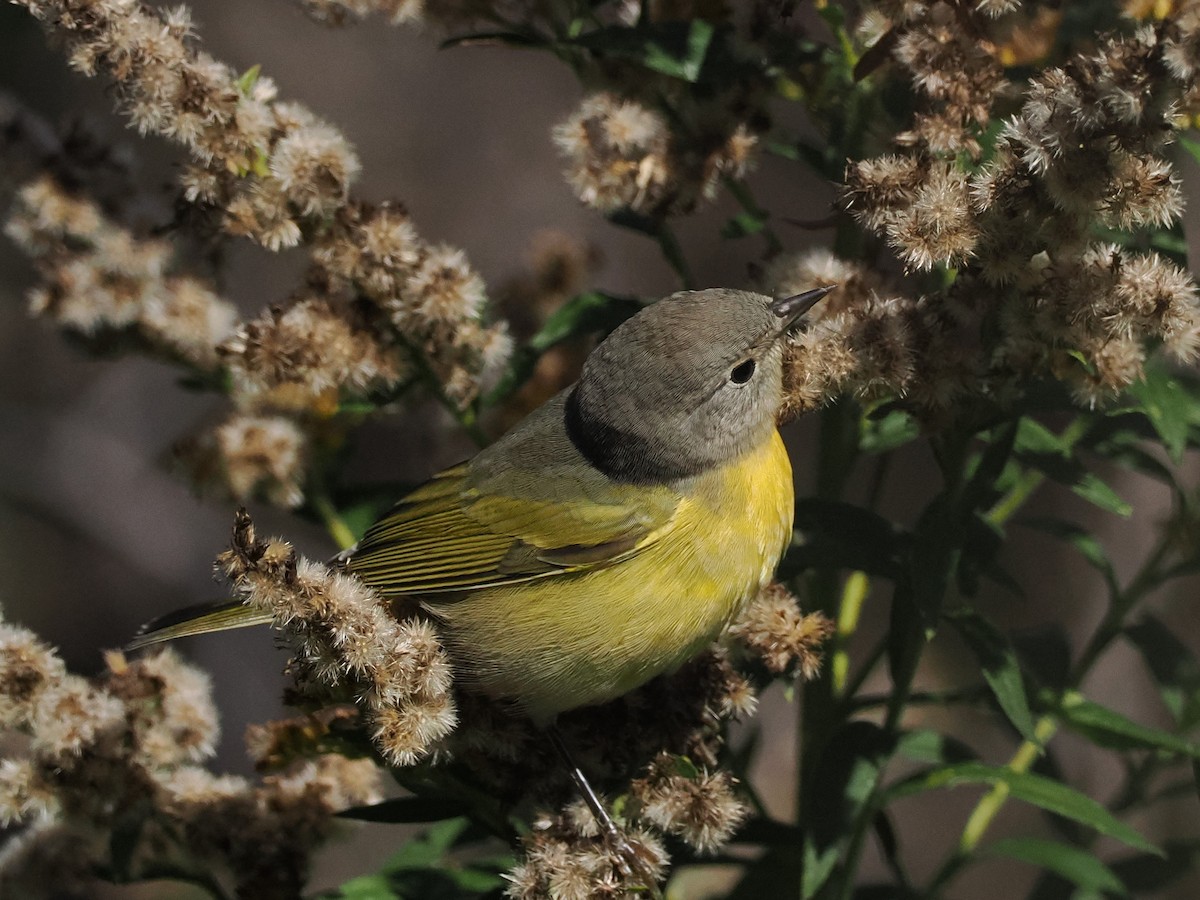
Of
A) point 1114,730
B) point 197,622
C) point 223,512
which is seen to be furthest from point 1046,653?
point 223,512

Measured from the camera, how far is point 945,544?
2217mm

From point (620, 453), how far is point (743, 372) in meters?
0.32

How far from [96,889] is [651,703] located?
442cm

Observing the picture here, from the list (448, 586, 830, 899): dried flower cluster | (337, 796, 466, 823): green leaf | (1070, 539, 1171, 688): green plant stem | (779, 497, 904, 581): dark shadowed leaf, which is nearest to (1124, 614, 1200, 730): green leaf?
(1070, 539, 1171, 688): green plant stem

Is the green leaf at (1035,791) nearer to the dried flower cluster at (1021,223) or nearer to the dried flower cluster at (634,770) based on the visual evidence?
the dried flower cluster at (634,770)

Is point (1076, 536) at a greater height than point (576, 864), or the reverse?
point (1076, 536)

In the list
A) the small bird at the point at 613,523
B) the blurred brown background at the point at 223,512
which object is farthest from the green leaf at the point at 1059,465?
the blurred brown background at the point at 223,512

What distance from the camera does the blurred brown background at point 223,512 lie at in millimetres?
6332

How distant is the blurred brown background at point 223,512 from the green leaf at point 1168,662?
2.32 m

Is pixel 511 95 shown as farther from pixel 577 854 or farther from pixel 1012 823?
pixel 577 854

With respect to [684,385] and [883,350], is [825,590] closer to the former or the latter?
[684,385]

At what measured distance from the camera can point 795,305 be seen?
2.43m

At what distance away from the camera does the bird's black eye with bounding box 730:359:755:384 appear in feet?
8.45

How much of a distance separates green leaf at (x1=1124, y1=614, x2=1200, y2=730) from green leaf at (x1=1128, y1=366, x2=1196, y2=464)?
0.70 metres
